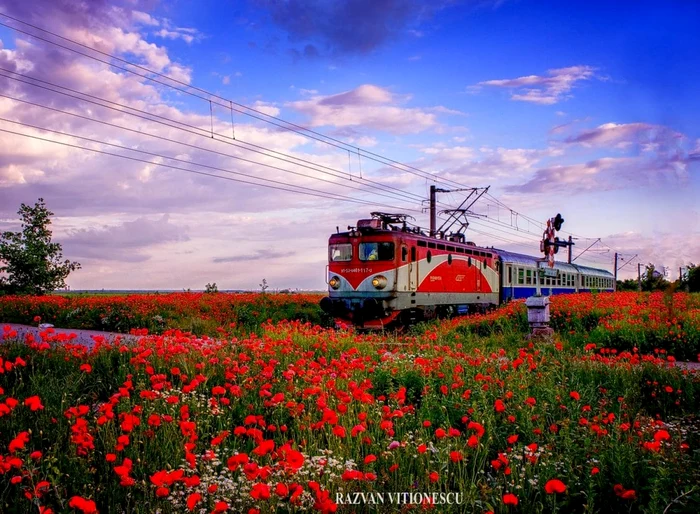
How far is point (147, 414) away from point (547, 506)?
3625mm

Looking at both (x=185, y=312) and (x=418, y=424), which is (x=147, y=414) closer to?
(x=418, y=424)

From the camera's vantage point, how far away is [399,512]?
360cm

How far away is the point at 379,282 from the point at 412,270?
4.65 ft

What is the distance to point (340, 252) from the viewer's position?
801 inches

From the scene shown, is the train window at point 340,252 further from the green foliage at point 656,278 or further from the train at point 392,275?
the green foliage at point 656,278

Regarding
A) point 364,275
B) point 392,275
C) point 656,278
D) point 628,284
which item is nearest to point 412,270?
point 392,275

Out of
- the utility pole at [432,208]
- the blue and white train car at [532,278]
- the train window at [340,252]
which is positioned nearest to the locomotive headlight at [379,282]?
the train window at [340,252]

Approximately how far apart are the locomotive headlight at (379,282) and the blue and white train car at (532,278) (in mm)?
5302

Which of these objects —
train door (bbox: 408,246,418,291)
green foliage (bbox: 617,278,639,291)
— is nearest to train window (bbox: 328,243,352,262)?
train door (bbox: 408,246,418,291)

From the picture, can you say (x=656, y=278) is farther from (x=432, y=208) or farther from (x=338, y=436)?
(x=338, y=436)

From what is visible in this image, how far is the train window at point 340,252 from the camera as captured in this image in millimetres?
20047

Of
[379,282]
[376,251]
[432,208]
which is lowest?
[379,282]

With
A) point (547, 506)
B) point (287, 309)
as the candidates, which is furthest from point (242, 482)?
point (287, 309)

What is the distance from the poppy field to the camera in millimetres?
3795
